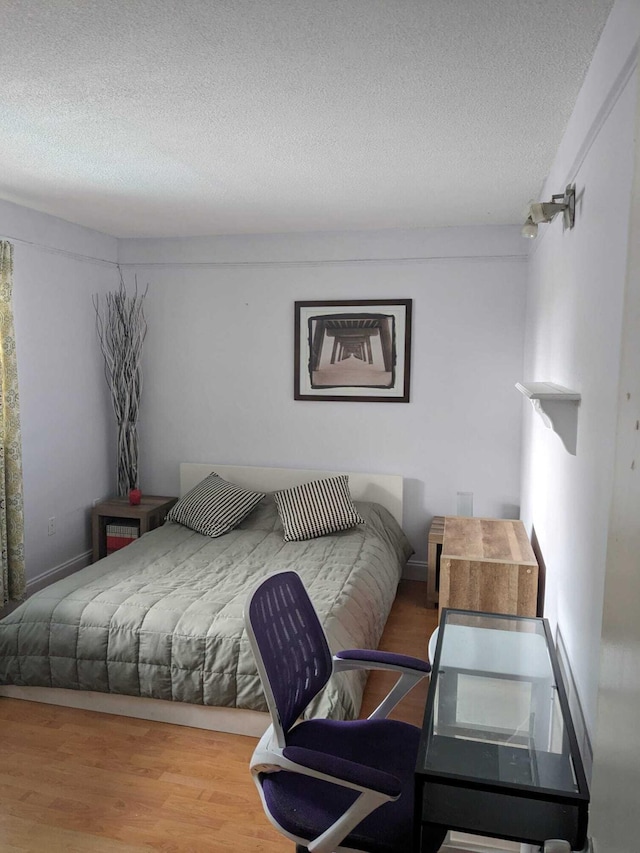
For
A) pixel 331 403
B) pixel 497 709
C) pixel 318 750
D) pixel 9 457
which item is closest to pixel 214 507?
pixel 331 403

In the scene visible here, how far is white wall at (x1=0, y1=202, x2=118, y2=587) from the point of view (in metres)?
4.00

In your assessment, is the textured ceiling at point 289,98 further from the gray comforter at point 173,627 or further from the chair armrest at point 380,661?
the gray comforter at point 173,627

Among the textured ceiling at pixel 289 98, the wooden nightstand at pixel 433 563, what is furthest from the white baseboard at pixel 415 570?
the textured ceiling at pixel 289 98

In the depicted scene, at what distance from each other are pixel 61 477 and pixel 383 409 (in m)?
2.28

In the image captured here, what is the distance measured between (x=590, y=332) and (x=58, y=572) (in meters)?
3.88

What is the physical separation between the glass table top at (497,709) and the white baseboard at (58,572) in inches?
118

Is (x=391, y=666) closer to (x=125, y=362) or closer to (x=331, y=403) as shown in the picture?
(x=331, y=403)

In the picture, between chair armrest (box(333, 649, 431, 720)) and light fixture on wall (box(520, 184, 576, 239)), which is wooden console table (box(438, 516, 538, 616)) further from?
light fixture on wall (box(520, 184, 576, 239))

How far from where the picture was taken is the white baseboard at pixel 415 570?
15.2 ft

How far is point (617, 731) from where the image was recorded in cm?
42

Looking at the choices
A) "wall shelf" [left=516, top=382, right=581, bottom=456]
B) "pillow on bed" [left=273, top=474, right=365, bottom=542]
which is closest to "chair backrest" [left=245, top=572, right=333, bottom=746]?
"wall shelf" [left=516, top=382, right=581, bottom=456]

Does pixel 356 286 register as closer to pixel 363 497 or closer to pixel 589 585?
pixel 363 497

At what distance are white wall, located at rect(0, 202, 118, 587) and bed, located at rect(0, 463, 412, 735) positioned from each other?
0.87 m

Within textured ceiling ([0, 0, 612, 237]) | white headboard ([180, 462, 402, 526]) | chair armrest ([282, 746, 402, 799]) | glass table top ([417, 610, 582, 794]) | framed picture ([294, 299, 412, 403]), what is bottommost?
chair armrest ([282, 746, 402, 799])
